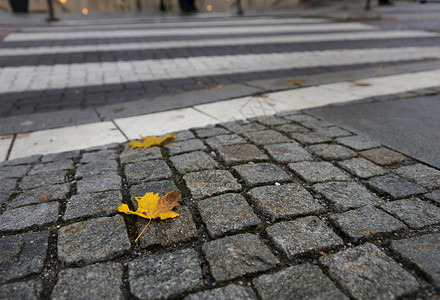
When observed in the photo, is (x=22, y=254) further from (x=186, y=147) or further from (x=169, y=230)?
(x=186, y=147)

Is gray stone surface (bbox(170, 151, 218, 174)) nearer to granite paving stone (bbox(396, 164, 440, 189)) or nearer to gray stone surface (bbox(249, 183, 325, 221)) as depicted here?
gray stone surface (bbox(249, 183, 325, 221))

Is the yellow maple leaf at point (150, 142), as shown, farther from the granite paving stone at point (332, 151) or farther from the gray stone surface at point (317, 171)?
the granite paving stone at point (332, 151)

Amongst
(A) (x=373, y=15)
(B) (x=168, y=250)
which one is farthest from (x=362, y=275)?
(A) (x=373, y=15)

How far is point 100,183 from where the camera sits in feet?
7.49

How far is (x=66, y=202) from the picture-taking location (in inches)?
82.1

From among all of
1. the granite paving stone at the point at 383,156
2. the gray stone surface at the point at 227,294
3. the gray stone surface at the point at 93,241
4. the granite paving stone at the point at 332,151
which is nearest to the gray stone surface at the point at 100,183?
the gray stone surface at the point at 93,241

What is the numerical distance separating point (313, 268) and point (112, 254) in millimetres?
945

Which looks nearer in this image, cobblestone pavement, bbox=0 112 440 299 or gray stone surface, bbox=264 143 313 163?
cobblestone pavement, bbox=0 112 440 299

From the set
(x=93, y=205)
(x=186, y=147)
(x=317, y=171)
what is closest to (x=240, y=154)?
(x=186, y=147)

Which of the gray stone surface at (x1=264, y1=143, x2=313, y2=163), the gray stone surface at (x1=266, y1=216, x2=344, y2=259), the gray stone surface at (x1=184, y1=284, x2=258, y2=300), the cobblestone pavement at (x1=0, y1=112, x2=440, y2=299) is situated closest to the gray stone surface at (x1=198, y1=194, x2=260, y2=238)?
the cobblestone pavement at (x1=0, y1=112, x2=440, y2=299)

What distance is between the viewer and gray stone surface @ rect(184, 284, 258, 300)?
138 cm

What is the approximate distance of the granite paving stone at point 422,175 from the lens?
215 centimetres

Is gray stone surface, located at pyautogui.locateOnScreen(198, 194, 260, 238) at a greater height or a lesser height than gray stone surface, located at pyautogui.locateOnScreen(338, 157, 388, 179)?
lesser

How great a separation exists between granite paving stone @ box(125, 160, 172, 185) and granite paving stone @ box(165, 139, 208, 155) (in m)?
0.22
